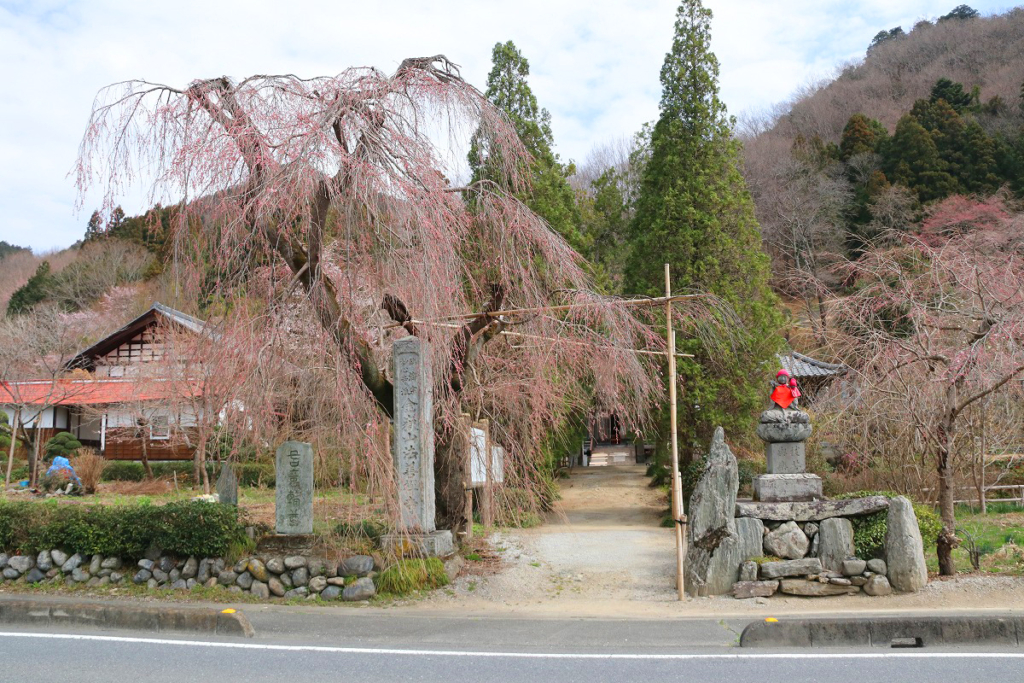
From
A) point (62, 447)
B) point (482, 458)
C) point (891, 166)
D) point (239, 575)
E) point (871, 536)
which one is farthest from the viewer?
point (891, 166)

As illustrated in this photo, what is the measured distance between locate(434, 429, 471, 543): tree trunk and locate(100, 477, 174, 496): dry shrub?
10.9 meters

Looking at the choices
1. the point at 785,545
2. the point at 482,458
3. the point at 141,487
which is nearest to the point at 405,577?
the point at 482,458

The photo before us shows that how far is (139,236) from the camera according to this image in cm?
4109

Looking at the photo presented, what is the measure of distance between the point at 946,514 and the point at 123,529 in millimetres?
10503

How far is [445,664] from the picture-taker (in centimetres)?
662

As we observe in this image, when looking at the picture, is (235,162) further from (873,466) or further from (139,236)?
(139,236)

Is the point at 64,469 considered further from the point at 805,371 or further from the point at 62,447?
the point at 805,371

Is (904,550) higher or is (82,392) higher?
(82,392)

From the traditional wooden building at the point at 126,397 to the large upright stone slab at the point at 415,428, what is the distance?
29.8ft

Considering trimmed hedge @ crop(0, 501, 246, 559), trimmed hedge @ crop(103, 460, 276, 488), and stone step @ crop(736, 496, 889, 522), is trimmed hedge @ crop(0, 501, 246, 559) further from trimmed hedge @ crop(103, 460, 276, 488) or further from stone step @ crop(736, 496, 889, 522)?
trimmed hedge @ crop(103, 460, 276, 488)

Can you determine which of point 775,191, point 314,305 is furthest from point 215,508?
point 775,191

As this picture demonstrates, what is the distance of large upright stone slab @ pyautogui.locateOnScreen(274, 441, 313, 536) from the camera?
967cm

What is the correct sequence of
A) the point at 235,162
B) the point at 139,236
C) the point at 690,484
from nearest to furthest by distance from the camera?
1. the point at 235,162
2. the point at 690,484
3. the point at 139,236

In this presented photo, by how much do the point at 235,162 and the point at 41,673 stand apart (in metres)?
5.03
